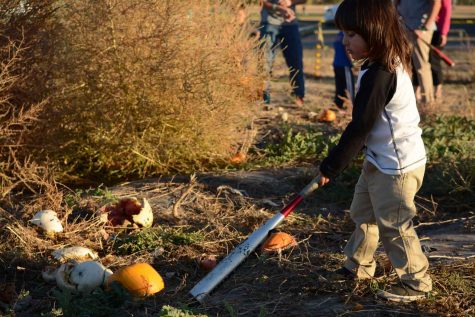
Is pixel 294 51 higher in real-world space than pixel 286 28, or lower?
lower

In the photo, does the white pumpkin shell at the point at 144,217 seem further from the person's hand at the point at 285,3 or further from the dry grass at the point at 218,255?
the person's hand at the point at 285,3

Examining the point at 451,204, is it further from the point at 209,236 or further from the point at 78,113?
the point at 78,113

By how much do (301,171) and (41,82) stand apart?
2.07 metres

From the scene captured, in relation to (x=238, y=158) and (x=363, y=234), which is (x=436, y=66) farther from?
(x=363, y=234)

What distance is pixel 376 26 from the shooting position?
366 cm

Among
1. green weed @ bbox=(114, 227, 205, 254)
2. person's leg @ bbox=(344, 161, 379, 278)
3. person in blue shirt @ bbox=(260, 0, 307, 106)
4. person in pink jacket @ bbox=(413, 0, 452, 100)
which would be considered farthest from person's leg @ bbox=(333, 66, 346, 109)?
person's leg @ bbox=(344, 161, 379, 278)

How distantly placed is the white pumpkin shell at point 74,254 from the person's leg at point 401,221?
1630mm

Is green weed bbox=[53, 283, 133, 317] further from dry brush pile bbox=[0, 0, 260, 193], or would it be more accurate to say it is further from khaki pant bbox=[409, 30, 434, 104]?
khaki pant bbox=[409, 30, 434, 104]

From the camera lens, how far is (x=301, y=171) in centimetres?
656

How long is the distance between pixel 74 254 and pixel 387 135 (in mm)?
1835

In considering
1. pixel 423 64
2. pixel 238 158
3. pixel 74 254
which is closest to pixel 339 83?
pixel 423 64

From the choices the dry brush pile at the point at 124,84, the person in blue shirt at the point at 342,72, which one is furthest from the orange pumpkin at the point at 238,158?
the person in blue shirt at the point at 342,72

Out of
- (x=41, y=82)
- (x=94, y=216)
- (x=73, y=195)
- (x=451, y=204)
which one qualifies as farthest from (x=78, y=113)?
(x=451, y=204)

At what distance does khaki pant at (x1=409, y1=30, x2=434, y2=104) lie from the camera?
29.0 ft
